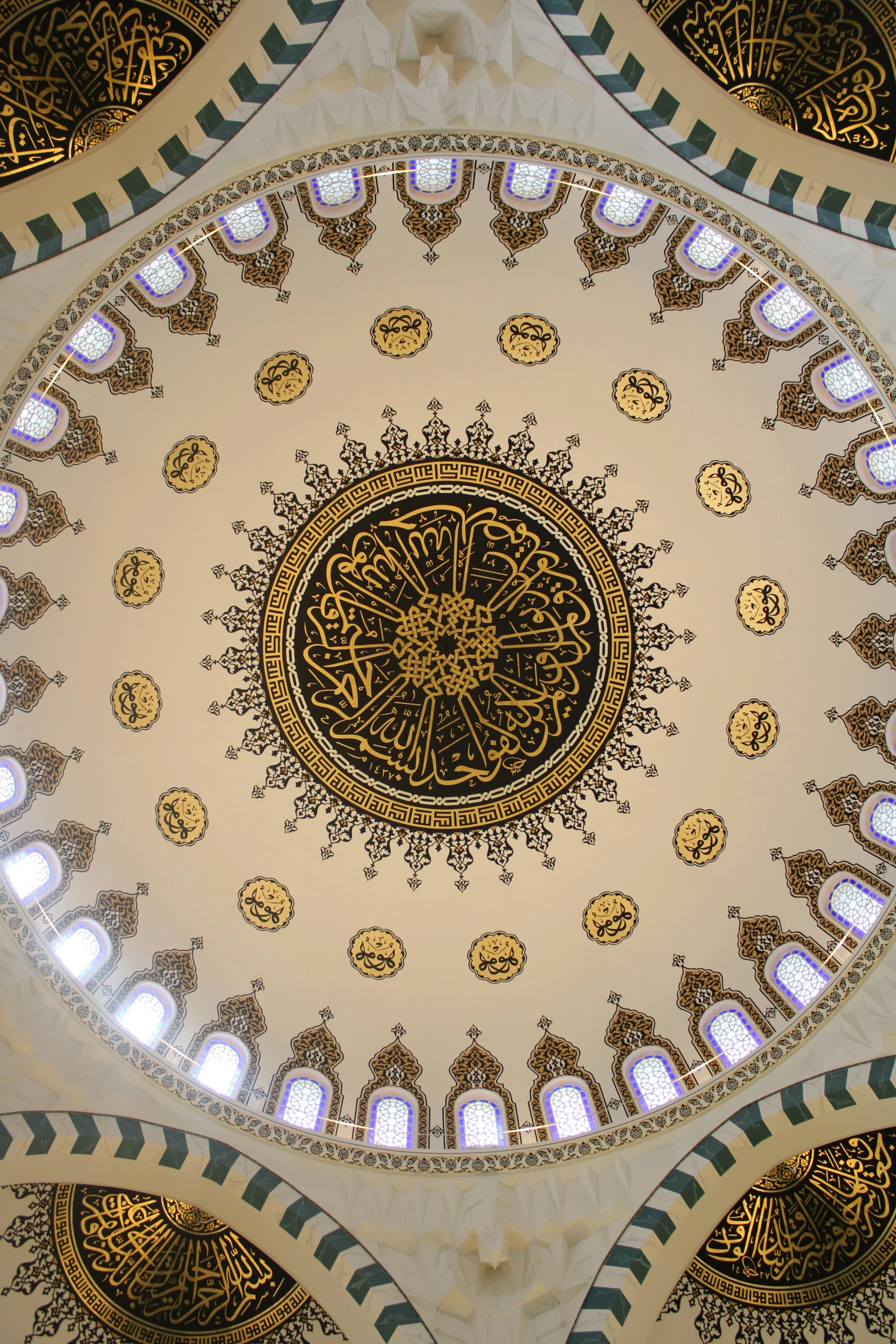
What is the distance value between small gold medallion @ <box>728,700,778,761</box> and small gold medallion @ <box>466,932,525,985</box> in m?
3.38

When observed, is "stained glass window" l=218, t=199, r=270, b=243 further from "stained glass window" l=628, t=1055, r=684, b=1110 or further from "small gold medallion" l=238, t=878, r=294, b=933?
"stained glass window" l=628, t=1055, r=684, b=1110

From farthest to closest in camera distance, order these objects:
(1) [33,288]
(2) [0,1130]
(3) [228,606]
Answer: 1. (3) [228,606]
2. (2) [0,1130]
3. (1) [33,288]

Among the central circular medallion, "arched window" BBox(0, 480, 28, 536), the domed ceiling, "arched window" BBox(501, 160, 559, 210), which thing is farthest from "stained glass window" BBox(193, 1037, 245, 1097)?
"arched window" BBox(501, 160, 559, 210)

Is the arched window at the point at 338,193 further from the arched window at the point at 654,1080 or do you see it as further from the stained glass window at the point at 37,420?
the arched window at the point at 654,1080

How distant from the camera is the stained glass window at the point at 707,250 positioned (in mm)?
8430

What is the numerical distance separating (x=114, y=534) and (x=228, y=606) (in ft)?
4.61

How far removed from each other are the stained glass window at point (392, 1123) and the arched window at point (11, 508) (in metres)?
6.79

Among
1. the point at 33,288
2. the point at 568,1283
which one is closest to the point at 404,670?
the point at 33,288

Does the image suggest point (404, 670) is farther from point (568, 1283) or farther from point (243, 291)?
point (568, 1283)

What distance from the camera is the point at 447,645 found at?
10820 mm

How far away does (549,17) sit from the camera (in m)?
6.49

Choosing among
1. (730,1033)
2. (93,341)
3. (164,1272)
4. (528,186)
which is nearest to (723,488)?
(528,186)

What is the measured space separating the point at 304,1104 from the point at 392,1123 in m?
0.92

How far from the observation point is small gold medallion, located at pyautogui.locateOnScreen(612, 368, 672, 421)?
9969mm
